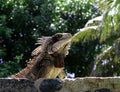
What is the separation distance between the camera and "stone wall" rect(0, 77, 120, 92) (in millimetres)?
4543

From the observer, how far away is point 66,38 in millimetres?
6074

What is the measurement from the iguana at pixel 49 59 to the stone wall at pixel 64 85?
92cm

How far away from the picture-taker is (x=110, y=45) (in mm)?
15445

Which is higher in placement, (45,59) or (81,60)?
(45,59)

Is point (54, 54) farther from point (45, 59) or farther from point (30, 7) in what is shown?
point (30, 7)

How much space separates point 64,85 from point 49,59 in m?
1.15

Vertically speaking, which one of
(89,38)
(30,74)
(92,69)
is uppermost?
(30,74)

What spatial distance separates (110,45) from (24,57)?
3.09 m

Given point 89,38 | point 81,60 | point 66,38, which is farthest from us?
point 81,60

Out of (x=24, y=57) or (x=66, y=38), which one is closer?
(x=66, y=38)

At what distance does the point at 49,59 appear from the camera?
5.84 metres

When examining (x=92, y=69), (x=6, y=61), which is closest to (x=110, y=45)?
(x=92, y=69)

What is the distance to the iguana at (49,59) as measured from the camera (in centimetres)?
573

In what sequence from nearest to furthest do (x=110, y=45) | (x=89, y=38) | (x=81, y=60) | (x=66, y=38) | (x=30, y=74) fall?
(x=30, y=74) < (x=66, y=38) < (x=89, y=38) < (x=110, y=45) < (x=81, y=60)
